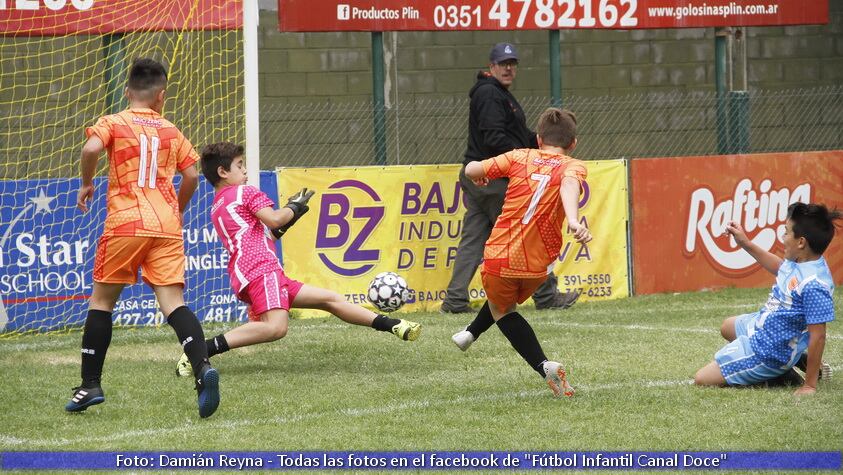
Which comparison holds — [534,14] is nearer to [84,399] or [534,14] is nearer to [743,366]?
[743,366]

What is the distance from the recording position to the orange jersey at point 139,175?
6527mm

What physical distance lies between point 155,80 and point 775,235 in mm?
7432

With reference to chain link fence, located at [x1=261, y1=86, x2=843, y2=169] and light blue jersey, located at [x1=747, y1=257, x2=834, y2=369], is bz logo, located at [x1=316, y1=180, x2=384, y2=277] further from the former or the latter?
light blue jersey, located at [x1=747, y1=257, x2=834, y2=369]

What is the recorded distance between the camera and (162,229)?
21.5 ft

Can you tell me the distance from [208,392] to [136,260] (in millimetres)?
839

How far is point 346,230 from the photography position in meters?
10.9

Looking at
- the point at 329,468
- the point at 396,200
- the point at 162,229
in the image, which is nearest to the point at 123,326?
the point at 396,200

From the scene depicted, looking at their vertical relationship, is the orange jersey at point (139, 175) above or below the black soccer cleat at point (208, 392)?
above

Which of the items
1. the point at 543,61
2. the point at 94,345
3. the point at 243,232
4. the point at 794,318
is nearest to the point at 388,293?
the point at 243,232

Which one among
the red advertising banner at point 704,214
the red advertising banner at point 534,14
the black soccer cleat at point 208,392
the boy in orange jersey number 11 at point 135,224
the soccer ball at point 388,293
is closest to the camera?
the black soccer cleat at point 208,392

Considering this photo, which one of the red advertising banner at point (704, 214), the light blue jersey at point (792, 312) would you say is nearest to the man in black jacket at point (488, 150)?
the red advertising banner at point (704, 214)

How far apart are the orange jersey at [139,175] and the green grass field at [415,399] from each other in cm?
97

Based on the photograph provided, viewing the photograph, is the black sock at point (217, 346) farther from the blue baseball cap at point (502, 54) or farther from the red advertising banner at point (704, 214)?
the red advertising banner at point (704, 214)

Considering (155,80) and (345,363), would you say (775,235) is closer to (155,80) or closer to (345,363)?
(345,363)
